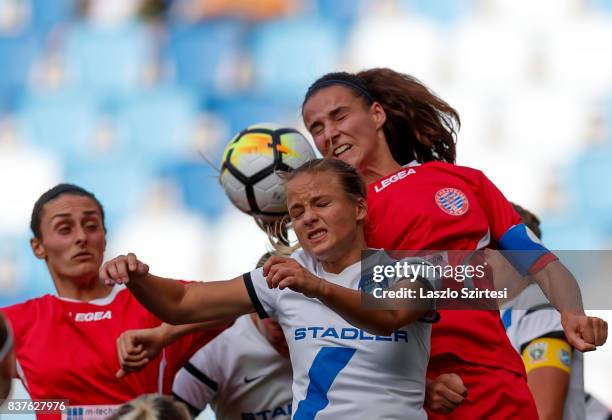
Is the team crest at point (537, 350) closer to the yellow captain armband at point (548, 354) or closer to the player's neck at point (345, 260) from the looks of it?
the yellow captain armband at point (548, 354)

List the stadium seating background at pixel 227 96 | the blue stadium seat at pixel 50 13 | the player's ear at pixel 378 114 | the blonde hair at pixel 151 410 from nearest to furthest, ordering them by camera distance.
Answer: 1. the blonde hair at pixel 151 410
2. the player's ear at pixel 378 114
3. the stadium seating background at pixel 227 96
4. the blue stadium seat at pixel 50 13

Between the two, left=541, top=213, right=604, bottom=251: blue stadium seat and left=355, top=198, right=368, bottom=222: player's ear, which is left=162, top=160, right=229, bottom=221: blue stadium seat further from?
left=355, top=198, right=368, bottom=222: player's ear

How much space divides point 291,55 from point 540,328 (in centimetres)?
903

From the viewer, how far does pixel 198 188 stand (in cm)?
1201

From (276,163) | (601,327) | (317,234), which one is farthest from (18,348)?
(601,327)

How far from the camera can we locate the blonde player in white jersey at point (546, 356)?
4129mm

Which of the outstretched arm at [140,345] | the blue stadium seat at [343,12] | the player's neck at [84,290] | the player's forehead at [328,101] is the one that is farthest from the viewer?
the blue stadium seat at [343,12]

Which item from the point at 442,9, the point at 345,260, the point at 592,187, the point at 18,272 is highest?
the point at 442,9

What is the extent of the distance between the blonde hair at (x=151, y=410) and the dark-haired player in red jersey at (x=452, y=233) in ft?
2.53

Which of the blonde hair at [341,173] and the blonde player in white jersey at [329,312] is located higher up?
the blonde hair at [341,173]

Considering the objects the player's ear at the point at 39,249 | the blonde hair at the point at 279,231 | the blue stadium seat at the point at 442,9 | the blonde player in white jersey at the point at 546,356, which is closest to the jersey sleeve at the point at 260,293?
the blonde hair at the point at 279,231

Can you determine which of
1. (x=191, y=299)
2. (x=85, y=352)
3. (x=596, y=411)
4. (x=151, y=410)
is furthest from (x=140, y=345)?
(x=596, y=411)

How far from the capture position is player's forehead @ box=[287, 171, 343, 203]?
320 cm
